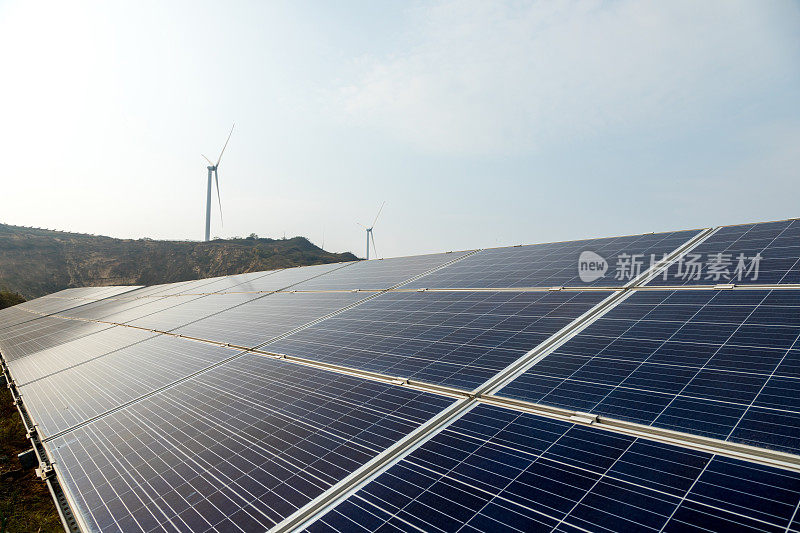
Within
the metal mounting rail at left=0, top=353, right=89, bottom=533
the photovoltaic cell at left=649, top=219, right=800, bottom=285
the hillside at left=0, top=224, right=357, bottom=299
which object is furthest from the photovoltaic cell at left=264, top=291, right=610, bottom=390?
the hillside at left=0, top=224, right=357, bottom=299

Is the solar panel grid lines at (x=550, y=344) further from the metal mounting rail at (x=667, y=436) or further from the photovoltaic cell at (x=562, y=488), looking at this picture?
the photovoltaic cell at (x=562, y=488)

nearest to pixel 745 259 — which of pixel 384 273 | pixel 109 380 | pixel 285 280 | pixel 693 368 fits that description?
pixel 693 368

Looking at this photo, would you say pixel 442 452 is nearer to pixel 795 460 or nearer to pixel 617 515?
pixel 617 515

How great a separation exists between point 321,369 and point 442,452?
4.72 meters

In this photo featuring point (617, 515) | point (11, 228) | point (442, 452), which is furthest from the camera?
point (11, 228)

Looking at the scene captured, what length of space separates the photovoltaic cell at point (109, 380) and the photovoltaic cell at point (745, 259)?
1236 centimetres

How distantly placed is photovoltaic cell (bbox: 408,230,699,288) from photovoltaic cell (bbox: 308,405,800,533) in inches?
289

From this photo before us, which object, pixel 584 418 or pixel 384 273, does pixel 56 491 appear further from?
pixel 384 273

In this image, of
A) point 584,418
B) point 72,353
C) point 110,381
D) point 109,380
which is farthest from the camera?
point 72,353

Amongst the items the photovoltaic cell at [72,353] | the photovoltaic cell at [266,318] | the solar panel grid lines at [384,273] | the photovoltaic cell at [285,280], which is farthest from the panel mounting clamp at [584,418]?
the photovoltaic cell at [285,280]

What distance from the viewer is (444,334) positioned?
10266mm

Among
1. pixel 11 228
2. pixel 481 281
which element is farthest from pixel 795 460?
pixel 11 228

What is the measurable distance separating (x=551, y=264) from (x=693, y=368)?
896 centimetres

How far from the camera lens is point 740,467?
13.8 feet
